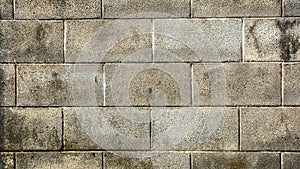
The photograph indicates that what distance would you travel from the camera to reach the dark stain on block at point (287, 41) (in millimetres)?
4867

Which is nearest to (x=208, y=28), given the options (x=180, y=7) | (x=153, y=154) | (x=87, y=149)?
(x=180, y=7)

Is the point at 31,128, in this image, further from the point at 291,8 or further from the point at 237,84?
the point at 291,8

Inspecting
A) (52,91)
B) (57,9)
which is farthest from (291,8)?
(52,91)

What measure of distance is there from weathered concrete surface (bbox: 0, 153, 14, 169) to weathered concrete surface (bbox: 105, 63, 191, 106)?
135cm

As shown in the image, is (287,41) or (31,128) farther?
(31,128)

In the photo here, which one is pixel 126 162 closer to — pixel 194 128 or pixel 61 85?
pixel 194 128

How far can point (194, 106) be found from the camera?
496 cm

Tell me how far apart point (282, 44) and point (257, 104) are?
0.69m

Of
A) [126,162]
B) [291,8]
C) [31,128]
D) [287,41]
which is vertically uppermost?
[291,8]

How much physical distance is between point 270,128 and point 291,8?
51.4 inches

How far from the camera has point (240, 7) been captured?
4898 millimetres

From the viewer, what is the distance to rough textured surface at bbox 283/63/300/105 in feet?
16.0

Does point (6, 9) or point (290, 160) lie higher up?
point (6, 9)

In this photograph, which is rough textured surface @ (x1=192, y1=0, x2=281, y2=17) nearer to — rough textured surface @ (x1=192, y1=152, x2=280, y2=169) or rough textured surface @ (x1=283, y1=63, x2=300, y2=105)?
rough textured surface @ (x1=283, y1=63, x2=300, y2=105)
